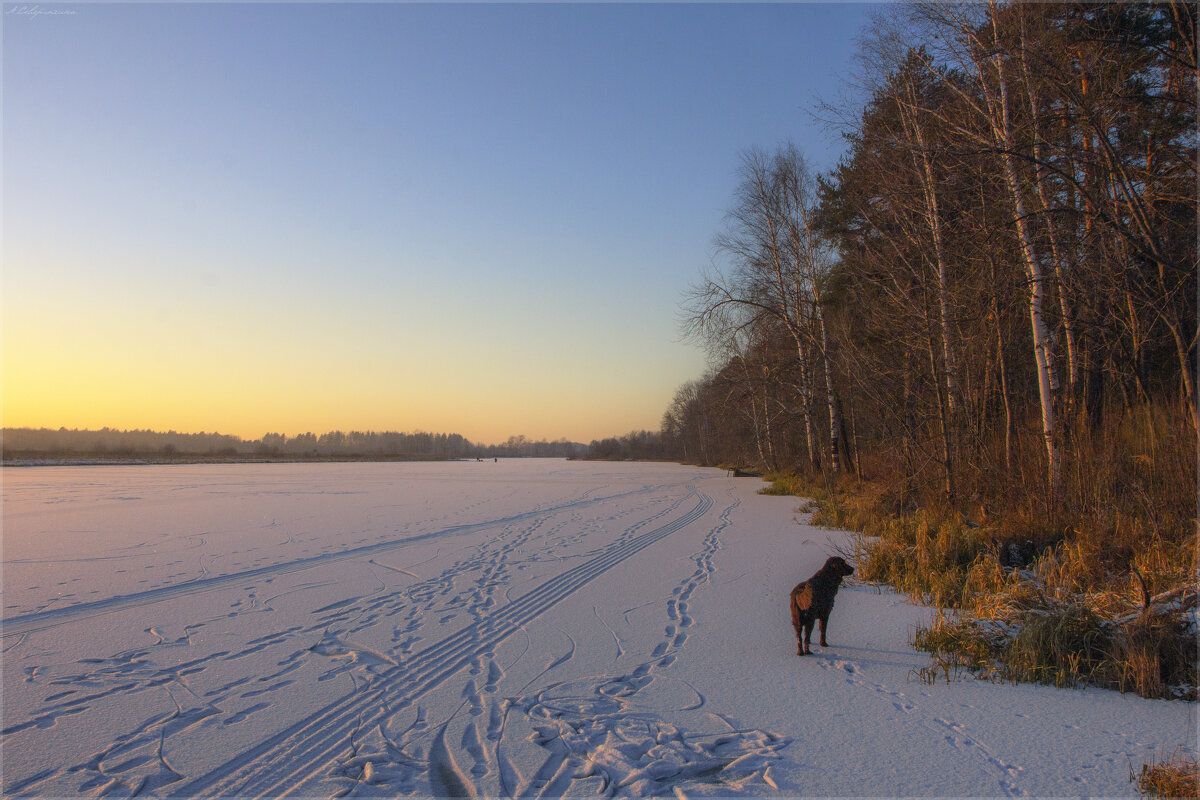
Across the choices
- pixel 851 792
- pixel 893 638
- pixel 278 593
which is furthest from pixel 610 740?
pixel 278 593

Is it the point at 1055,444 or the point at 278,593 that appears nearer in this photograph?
the point at 278,593

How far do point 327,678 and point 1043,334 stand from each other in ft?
29.0

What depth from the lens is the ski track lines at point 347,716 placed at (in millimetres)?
2742

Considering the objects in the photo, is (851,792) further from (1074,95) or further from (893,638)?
(1074,95)

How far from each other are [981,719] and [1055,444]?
18.3 ft

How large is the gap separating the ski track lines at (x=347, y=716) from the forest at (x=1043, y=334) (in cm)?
351

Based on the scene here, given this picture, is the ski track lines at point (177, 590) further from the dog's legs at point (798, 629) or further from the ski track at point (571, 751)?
the dog's legs at point (798, 629)

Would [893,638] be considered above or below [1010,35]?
below

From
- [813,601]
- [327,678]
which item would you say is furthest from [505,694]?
[813,601]

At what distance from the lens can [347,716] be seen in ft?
11.2

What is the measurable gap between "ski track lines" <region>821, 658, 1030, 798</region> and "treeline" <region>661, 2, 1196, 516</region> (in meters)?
4.10

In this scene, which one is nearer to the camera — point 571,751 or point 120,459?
point 571,751

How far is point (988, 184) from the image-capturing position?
27.8 ft

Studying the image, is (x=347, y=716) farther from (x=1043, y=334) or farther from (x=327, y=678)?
(x=1043, y=334)
